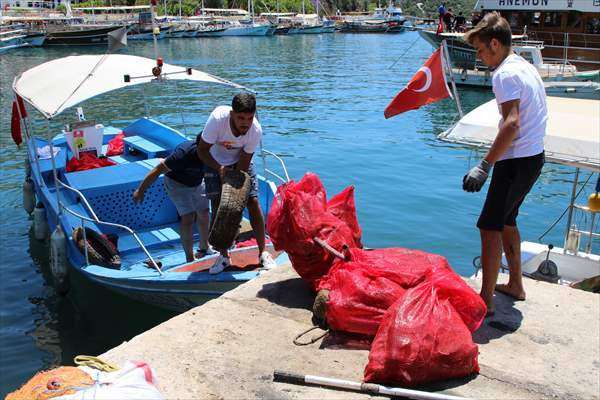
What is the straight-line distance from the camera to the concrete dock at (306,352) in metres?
3.69

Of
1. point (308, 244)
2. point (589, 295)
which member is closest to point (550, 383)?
point (589, 295)

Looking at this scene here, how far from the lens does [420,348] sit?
3.59m

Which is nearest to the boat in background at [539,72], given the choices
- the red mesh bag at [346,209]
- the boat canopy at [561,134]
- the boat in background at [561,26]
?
the boat in background at [561,26]

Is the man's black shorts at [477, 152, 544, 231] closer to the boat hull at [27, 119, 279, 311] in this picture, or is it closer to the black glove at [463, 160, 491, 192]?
the black glove at [463, 160, 491, 192]

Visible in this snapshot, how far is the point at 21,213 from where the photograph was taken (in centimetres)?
1271

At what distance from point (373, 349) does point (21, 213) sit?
10.9 metres

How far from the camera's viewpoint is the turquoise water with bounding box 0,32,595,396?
320 inches

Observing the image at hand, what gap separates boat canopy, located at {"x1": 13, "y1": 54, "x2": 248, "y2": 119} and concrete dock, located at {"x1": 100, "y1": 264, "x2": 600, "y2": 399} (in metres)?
4.09

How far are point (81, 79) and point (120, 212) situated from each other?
1966 mm

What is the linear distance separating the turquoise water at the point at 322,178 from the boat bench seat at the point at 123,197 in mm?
1123

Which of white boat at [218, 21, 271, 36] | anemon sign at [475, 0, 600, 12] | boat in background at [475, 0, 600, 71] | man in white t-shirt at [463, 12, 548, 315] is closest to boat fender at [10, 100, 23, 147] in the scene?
man in white t-shirt at [463, 12, 548, 315]

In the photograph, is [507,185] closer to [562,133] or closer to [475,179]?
[475,179]

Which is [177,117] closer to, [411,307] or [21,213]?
[21,213]

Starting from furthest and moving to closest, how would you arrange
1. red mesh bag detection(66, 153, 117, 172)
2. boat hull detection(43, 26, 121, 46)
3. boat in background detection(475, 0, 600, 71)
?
boat hull detection(43, 26, 121, 46) < boat in background detection(475, 0, 600, 71) < red mesh bag detection(66, 153, 117, 172)
